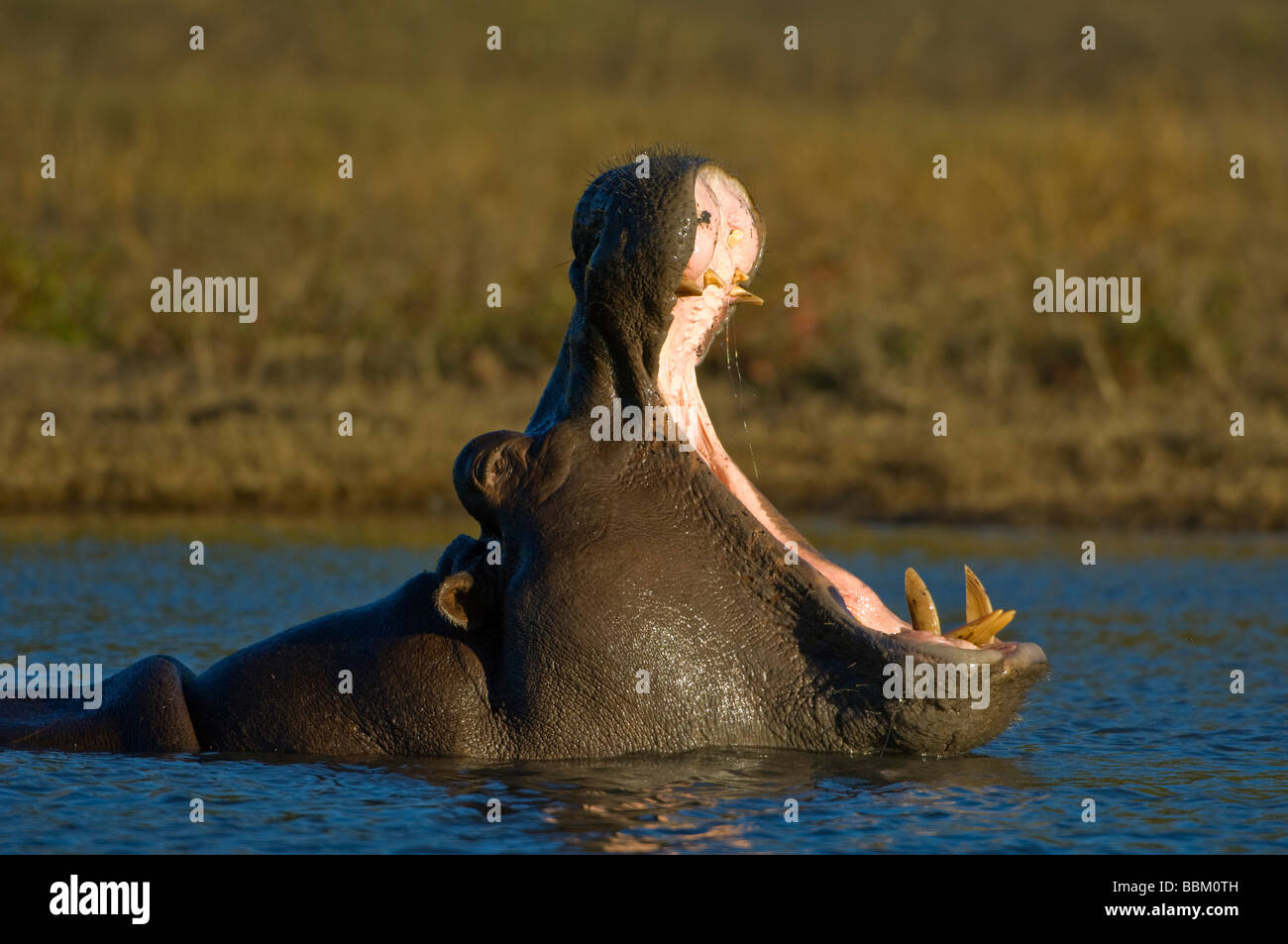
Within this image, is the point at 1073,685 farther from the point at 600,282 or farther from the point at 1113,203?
the point at 1113,203

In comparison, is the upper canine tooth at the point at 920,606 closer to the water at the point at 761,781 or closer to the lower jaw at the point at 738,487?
the lower jaw at the point at 738,487

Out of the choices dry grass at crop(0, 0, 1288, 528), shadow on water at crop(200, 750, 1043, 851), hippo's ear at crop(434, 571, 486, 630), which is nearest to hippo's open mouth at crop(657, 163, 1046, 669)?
shadow on water at crop(200, 750, 1043, 851)

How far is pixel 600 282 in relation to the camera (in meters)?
5.23

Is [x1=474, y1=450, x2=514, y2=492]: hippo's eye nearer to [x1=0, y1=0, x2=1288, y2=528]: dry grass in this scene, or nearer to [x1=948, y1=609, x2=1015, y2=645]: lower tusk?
[x1=948, y1=609, x2=1015, y2=645]: lower tusk

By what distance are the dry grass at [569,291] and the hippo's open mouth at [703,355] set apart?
694 centimetres

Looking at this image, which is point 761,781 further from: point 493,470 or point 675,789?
point 493,470

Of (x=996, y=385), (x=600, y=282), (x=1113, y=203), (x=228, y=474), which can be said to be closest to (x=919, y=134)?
(x=1113, y=203)

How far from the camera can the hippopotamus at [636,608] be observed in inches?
205

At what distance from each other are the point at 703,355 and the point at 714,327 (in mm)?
124

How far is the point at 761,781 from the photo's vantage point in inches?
215

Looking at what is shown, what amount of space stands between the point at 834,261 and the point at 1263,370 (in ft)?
13.8

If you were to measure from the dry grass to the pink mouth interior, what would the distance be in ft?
22.8

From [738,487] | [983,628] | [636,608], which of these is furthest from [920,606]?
[636,608]
